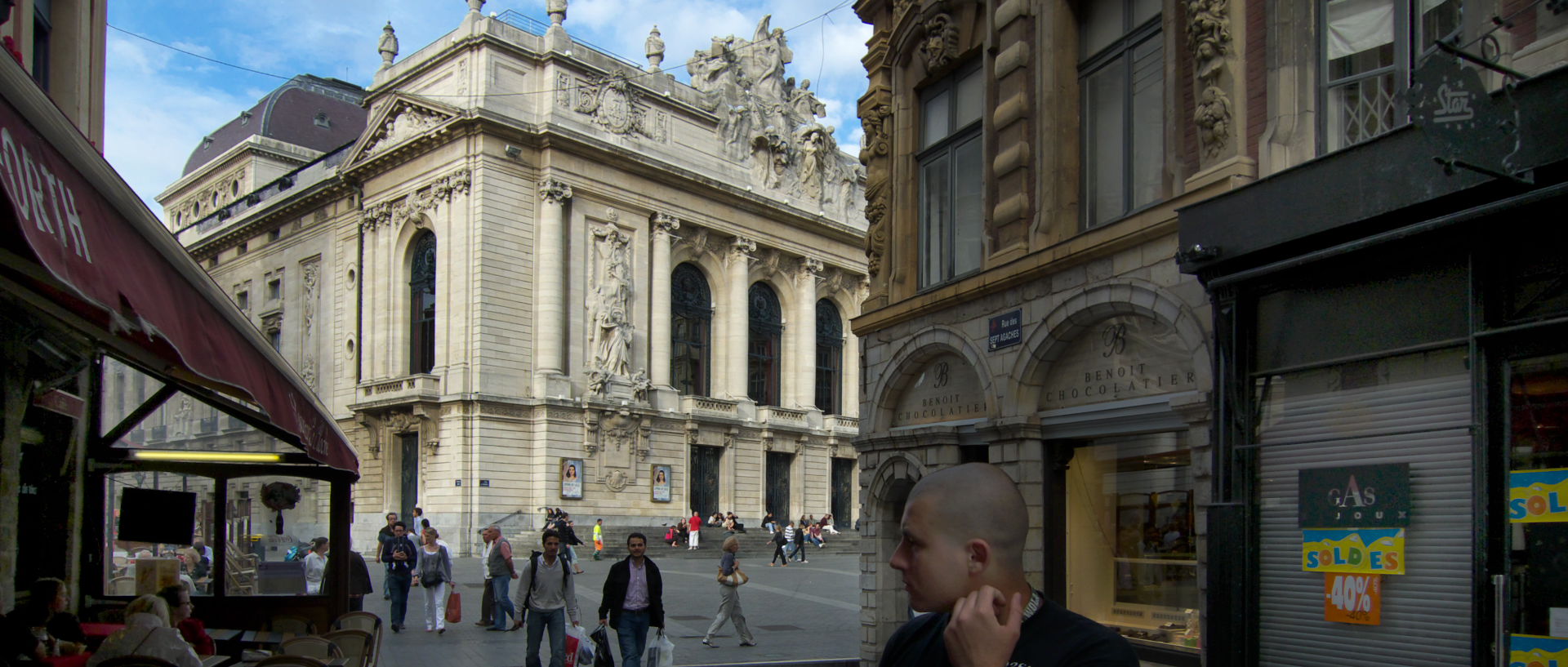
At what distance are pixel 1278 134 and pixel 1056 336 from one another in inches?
126

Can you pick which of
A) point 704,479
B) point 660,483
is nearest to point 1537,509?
point 660,483

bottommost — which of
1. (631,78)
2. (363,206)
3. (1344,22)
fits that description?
(1344,22)

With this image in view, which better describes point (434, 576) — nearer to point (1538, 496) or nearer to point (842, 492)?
point (1538, 496)

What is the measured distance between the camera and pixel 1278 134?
955 centimetres

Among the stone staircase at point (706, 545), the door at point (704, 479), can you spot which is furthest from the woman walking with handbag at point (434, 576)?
the door at point (704, 479)

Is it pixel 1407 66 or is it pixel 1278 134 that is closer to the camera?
pixel 1407 66

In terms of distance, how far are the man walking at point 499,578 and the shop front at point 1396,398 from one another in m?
11.7

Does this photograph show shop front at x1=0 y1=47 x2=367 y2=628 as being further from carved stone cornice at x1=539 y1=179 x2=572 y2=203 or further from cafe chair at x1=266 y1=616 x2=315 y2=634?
carved stone cornice at x1=539 y1=179 x2=572 y2=203

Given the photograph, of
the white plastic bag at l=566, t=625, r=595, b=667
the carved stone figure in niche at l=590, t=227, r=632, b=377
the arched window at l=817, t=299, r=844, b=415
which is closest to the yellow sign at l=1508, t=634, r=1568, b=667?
the white plastic bag at l=566, t=625, r=595, b=667

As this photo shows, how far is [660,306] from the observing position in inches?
1908

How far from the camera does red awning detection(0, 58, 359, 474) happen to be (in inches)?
145

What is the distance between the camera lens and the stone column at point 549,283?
145 feet

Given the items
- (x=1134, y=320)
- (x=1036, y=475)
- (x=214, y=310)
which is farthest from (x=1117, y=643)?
(x=1036, y=475)

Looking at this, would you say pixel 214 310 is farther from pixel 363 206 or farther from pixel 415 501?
pixel 363 206
